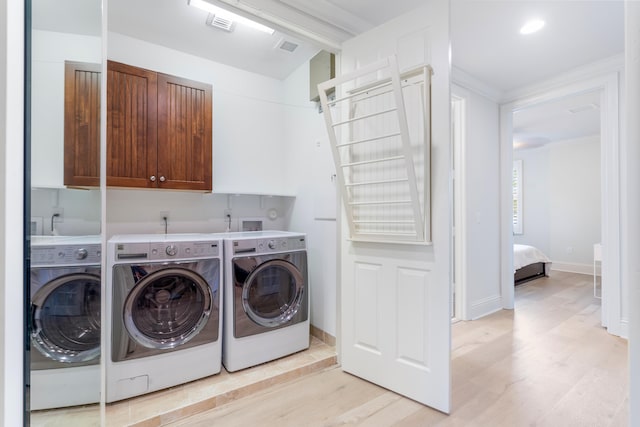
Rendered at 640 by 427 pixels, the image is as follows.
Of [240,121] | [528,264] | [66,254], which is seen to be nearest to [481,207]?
[528,264]

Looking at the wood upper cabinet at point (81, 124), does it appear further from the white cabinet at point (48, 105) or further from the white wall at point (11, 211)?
the white wall at point (11, 211)

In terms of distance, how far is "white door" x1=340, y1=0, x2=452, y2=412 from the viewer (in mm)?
1722

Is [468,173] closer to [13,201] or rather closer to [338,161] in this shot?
[338,161]

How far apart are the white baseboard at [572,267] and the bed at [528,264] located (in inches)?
25.3

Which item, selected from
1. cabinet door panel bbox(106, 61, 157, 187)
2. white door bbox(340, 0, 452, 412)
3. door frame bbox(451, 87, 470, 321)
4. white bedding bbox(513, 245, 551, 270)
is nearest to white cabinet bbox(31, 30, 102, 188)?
cabinet door panel bbox(106, 61, 157, 187)

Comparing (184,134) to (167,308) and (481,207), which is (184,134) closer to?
(167,308)

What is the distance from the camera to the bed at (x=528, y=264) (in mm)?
4806

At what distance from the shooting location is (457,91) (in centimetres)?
314

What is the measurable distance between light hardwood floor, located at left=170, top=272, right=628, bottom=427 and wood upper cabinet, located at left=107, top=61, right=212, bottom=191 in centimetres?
165

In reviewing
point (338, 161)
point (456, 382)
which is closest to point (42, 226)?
point (338, 161)

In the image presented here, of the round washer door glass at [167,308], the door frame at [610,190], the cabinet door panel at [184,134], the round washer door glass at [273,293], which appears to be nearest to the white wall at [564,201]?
the door frame at [610,190]

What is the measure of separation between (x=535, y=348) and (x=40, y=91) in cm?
Answer: 339

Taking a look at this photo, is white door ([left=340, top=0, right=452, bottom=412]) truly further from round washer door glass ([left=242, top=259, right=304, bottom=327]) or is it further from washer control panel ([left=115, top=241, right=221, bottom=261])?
washer control panel ([left=115, top=241, right=221, bottom=261])

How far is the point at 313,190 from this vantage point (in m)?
2.78
